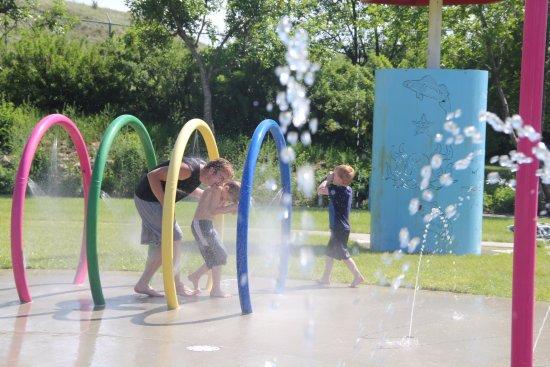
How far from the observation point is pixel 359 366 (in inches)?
207

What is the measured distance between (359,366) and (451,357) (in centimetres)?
67

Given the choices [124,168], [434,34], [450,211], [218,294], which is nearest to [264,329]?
[218,294]

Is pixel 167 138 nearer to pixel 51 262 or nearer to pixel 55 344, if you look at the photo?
pixel 51 262

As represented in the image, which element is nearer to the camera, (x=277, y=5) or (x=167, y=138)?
(x=277, y=5)

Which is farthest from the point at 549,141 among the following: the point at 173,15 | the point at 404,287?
the point at 404,287

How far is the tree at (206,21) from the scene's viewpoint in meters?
25.4

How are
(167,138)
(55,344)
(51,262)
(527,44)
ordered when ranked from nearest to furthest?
1. (527,44)
2. (55,344)
3. (51,262)
4. (167,138)

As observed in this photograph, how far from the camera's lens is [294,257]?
35.6ft

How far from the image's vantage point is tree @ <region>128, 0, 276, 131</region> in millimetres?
25375

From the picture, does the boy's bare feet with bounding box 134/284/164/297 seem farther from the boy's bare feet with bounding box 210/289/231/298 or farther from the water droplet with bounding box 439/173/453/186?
the water droplet with bounding box 439/173/453/186

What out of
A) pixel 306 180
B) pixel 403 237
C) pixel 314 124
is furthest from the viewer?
pixel 314 124

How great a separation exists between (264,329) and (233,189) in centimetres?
148

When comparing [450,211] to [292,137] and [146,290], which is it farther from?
[292,137]

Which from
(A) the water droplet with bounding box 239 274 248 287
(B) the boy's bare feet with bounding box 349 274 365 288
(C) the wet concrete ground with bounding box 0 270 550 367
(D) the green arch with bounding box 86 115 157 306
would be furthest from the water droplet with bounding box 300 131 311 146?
(A) the water droplet with bounding box 239 274 248 287
